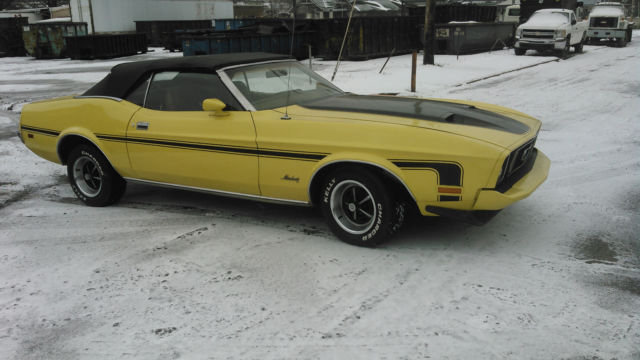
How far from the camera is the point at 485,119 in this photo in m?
4.44

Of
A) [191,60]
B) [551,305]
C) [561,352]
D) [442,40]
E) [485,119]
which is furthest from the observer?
[442,40]

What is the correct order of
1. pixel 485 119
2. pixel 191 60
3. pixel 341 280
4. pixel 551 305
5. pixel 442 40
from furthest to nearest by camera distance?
pixel 442 40 → pixel 191 60 → pixel 485 119 → pixel 341 280 → pixel 551 305

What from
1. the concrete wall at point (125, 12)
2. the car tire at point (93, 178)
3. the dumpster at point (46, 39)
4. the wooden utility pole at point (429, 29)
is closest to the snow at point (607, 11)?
the wooden utility pole at point (429, 29)

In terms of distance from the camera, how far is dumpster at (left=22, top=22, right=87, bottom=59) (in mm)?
26719

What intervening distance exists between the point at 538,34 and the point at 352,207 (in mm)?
20167

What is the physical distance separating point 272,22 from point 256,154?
21608 millimetres

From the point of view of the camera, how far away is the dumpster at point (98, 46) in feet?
82.0

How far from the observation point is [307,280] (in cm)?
380

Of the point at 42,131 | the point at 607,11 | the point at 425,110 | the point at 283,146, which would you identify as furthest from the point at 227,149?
the point at 607,11

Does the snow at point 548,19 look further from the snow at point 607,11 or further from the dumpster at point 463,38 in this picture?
the snow at point 607,11

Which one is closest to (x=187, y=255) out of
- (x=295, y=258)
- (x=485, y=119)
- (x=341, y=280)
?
(x=295, y=258)

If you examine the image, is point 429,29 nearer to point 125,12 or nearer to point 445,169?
point 445,169

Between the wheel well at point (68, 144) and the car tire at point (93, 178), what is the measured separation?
73mm

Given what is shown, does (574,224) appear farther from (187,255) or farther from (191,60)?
(191,60)
